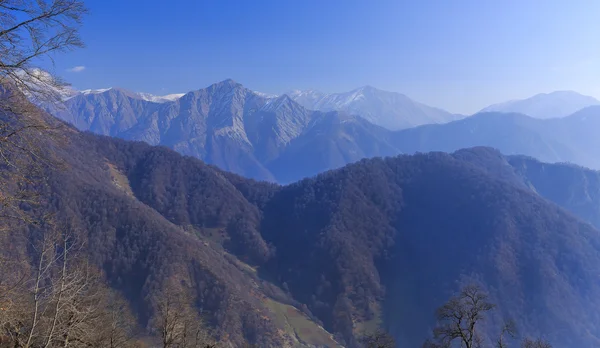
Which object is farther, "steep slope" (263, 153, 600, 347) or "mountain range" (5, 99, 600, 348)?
"steep slope" (263, 153, 600, 347)

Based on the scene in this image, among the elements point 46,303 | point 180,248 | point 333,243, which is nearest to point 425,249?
point 333,243

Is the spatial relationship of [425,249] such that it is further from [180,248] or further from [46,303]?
[46,303]

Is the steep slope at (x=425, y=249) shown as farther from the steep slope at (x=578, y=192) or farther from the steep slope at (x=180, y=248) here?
the steep slope at (x=578, y=192)

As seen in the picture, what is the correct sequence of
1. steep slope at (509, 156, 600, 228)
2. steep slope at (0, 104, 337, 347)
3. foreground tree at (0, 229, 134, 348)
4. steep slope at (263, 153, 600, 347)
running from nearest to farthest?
foreground tree at (0, 229, 134, 348) < steep slope at (0, 104, 337, 347) < steep slope at (263, 153, 600, 347) < steep slope at (509, 156, 600, 228)

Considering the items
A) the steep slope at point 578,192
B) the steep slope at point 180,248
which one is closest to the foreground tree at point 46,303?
the steep slope at point 180,248

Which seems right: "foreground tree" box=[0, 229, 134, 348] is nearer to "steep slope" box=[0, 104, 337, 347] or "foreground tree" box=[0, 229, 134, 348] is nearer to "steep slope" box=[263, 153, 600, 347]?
"steep slope" box=[0, 104, 337, 347]

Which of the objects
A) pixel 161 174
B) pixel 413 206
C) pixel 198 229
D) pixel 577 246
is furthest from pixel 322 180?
pixel 577 246

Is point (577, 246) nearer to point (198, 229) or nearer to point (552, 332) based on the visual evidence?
point (552, 332)

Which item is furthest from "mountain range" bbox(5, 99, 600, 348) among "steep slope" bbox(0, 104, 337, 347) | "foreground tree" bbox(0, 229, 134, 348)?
"foreground tree" bbox(0, 229, 134, 348)
